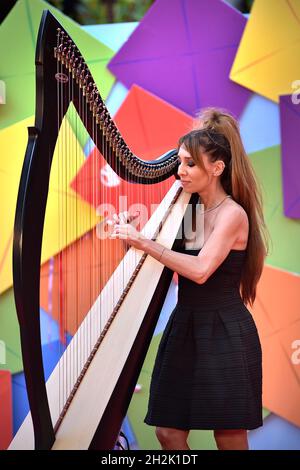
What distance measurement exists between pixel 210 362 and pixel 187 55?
5.21ft

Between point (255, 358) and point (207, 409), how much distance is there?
0.23m

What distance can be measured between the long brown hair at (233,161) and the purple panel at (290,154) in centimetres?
76

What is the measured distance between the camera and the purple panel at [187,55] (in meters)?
2.82

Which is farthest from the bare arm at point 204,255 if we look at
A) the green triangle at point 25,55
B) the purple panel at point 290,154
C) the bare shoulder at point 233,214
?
the green triangle at point 25,55

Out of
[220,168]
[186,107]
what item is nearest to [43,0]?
[186,107]

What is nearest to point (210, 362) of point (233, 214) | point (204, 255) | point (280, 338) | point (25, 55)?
point (204, 255)

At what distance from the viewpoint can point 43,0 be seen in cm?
299

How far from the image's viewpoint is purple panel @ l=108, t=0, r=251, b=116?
2.82m

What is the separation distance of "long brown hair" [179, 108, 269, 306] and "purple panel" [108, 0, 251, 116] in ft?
2.86

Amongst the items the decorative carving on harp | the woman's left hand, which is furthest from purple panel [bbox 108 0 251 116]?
the woman's left hand

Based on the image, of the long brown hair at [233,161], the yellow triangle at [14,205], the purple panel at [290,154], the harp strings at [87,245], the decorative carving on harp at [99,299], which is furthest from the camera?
the yellow triangle at [14,205]

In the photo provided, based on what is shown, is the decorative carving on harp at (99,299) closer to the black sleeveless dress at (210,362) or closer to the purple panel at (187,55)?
the black sleeveless dress at (210,362)

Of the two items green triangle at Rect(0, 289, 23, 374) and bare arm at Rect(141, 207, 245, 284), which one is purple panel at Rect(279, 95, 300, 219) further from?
green triangle at Rect(0, 289, 23, 374)
